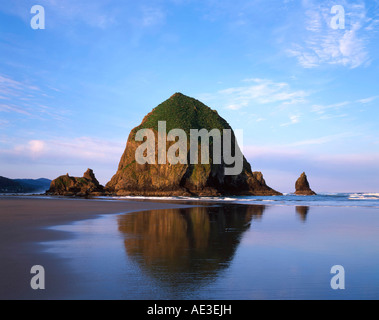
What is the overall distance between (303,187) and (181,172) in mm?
52924

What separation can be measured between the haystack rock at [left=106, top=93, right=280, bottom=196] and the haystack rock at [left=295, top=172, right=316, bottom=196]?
11.0m

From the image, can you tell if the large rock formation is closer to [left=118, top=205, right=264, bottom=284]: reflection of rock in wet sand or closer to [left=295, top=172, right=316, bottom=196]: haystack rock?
[left=295, top=172, right=316, bottom=196]: haystack rock

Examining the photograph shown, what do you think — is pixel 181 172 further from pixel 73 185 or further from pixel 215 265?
pixel 215 265

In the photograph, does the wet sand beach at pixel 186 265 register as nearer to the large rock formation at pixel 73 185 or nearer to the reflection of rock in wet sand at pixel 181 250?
the reflection of rock in wet sand at pixel 181 250

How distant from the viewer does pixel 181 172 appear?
9925 centimetres

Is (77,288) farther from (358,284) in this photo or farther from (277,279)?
(358,284)

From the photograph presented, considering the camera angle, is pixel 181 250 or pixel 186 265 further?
pixel 181 250

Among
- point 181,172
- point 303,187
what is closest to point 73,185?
point 181,172

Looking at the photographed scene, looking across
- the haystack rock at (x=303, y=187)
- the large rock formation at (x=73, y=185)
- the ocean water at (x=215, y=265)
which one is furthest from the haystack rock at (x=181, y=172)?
the ocean water at (x=215, y=265)

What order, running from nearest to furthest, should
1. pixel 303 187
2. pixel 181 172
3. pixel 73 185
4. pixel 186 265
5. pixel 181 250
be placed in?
pixel 186 265 → pixel 181 250 → pixel 181 172 → pixel 73 185 → pixel 303 187

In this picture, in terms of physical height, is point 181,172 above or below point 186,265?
above

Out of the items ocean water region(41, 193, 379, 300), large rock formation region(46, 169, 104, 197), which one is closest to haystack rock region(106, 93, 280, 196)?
large rock formation region(46, 169, 104, 197)

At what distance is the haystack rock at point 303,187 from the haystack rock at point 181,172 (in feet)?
36.1
